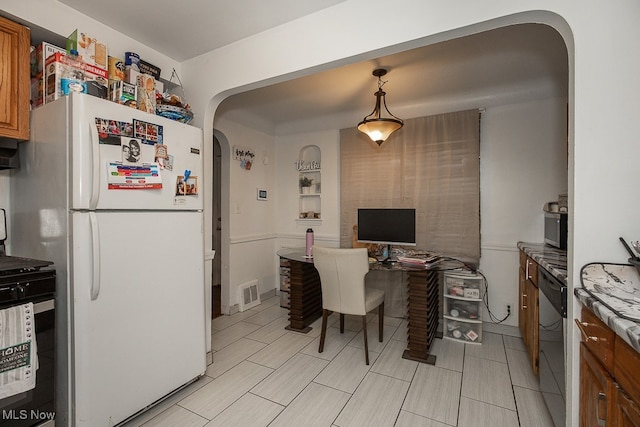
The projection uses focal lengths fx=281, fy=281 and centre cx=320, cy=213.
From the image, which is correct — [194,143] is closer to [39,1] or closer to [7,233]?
[39,1]

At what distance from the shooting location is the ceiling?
1.75 meters

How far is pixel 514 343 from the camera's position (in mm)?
2646

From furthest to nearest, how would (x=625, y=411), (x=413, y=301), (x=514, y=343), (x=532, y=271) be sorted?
(x=514, y=343) < (x=413, y=301) < (x=532, y=271) < (x=625, y=411)

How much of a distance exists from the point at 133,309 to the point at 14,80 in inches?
55.8

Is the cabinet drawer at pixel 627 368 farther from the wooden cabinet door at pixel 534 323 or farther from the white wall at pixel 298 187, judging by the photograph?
the white wall at pixel 298 187

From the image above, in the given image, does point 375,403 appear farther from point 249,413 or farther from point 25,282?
point 25,282

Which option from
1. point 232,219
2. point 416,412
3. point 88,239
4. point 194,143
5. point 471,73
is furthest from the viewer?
point 232,219

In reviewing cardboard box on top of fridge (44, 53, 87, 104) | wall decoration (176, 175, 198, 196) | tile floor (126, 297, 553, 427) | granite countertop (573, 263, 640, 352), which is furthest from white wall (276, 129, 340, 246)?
granite countertop (573, 263, 640, 352)

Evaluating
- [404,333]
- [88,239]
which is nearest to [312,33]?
[88,239]

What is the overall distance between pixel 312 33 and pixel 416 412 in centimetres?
244

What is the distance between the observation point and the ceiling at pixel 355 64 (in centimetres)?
175

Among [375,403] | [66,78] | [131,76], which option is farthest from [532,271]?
[66,78]

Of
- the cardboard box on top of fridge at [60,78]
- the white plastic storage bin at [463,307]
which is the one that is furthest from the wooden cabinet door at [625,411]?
the cardboard box on top of fridge at [60,78]

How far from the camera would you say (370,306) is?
2.43 metres
